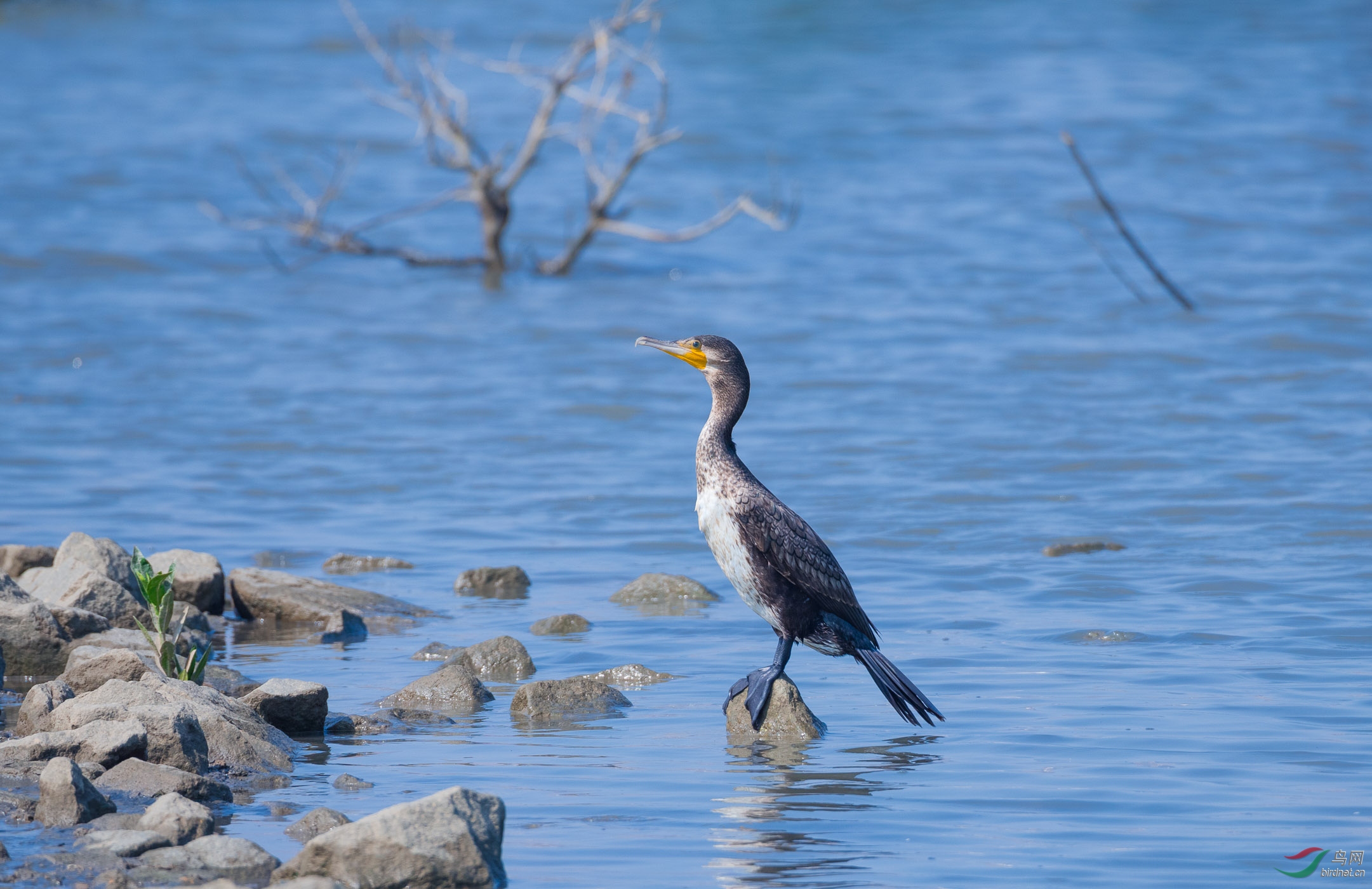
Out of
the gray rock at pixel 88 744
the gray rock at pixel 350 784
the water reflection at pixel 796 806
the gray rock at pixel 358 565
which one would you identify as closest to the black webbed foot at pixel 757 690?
the water reflection at pixel 796 806

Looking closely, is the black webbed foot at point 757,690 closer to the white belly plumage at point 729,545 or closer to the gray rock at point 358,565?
the white belly plumage at point 729,545

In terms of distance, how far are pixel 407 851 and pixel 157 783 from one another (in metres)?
1.14

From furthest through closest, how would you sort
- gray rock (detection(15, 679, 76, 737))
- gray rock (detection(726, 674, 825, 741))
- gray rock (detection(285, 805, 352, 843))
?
gray rock (detection(726, 674, 825, 741)) < gray rock (detection(15, 679, 76, 737)) < gray rock (detection(285, 805, 352, 843))

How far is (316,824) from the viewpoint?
172 inches

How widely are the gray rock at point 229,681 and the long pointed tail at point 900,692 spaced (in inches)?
92.8

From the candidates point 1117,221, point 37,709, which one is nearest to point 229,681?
point 37,709

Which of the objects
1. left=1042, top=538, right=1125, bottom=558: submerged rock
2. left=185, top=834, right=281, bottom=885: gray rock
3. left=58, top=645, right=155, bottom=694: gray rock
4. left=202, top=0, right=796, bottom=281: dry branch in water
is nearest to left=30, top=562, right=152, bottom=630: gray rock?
left=58, top=645, right=155, bottom=694: gray rock

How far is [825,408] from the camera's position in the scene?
12828mm

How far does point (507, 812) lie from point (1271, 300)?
502 inches

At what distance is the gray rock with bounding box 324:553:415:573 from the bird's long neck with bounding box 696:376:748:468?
3.04 m

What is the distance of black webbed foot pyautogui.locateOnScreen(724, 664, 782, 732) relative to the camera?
18.2 feet

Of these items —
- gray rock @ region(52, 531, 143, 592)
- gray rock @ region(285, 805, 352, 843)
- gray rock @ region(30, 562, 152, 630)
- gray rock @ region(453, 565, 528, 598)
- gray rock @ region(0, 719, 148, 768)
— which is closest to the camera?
gray rock @ region(285, 805, 352, 843)

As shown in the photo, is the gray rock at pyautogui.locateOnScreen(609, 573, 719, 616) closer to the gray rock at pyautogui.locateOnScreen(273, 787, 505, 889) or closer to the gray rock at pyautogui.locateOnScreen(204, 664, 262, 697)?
the gray rock at pyautogui.locateOnScreen(204, 664, 262, 697)

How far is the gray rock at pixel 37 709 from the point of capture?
532 cm
